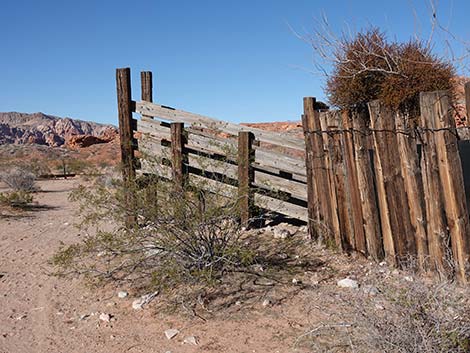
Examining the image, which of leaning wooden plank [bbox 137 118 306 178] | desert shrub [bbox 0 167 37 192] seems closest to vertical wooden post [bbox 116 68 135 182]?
leaning wooden plank [bbox 137 118 306 178]

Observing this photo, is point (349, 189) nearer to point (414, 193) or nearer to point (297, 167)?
point (414, 193)

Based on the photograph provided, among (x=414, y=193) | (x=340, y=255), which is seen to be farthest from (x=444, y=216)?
(x=340, y=255)

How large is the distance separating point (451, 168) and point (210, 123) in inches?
149

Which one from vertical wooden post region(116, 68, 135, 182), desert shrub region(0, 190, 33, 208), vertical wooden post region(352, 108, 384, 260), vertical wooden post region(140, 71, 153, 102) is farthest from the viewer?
desert shrub region(0, 190, 33, 208)

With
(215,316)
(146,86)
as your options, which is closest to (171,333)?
(215,316)

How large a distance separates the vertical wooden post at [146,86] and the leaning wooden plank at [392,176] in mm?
4082

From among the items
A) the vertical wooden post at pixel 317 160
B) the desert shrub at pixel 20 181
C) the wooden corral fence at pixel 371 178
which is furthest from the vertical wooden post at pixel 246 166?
the desert shrub at pixel 20 181

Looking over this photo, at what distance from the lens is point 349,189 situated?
5.32 m

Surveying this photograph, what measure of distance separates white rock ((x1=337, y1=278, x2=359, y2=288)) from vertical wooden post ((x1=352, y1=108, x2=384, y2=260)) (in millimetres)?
489

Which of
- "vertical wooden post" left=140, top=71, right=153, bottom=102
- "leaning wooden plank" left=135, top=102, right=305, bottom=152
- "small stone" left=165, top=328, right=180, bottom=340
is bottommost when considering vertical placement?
"small stone" left=165, top=328, right=180, bottom=340

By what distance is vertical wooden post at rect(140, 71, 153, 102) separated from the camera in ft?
26.0

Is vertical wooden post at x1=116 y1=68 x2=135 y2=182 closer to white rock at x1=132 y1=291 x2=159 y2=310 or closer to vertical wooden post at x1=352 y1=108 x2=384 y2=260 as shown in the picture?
white rock at x1=132 y1=291 x2=159 y2=310

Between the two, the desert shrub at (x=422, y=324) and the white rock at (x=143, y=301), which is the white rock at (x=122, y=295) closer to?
the white rock at (x=143, y=301)

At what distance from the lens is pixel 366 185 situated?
16.9ft
